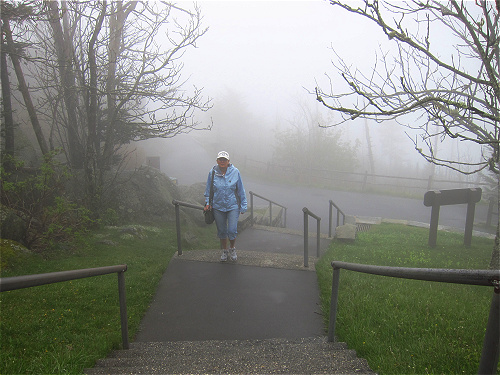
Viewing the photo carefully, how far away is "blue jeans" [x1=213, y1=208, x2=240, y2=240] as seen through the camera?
5.61 metres

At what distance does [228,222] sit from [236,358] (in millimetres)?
2989

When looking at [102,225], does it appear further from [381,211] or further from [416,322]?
[381,211]

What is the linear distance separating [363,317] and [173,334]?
1.94 meters

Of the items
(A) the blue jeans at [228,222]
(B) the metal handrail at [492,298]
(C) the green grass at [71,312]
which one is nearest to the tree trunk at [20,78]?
(C) the green grass at [71,312]

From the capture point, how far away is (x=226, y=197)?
18.1ft

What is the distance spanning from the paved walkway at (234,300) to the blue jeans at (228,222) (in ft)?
1.47

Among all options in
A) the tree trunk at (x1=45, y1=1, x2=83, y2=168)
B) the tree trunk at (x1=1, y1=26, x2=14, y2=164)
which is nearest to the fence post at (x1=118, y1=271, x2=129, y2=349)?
the tree trunk at (x1=1, y1=26, x2=14, y2=164)

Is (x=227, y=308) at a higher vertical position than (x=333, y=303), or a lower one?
lower

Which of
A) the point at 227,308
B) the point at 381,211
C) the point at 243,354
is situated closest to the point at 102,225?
the point at 227,308

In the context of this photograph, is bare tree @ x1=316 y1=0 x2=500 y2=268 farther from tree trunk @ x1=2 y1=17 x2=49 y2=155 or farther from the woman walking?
tree trunk @ x1=2 y1=17 x2=49 y2=155

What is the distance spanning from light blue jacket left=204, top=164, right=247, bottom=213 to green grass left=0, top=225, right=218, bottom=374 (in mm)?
1336

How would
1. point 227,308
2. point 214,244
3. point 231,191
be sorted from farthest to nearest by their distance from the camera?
point 214,244
point 231,191
point 227,308

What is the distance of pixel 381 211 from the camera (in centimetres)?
1664

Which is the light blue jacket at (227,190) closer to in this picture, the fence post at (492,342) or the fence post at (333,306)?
the fence post at (333,306)
